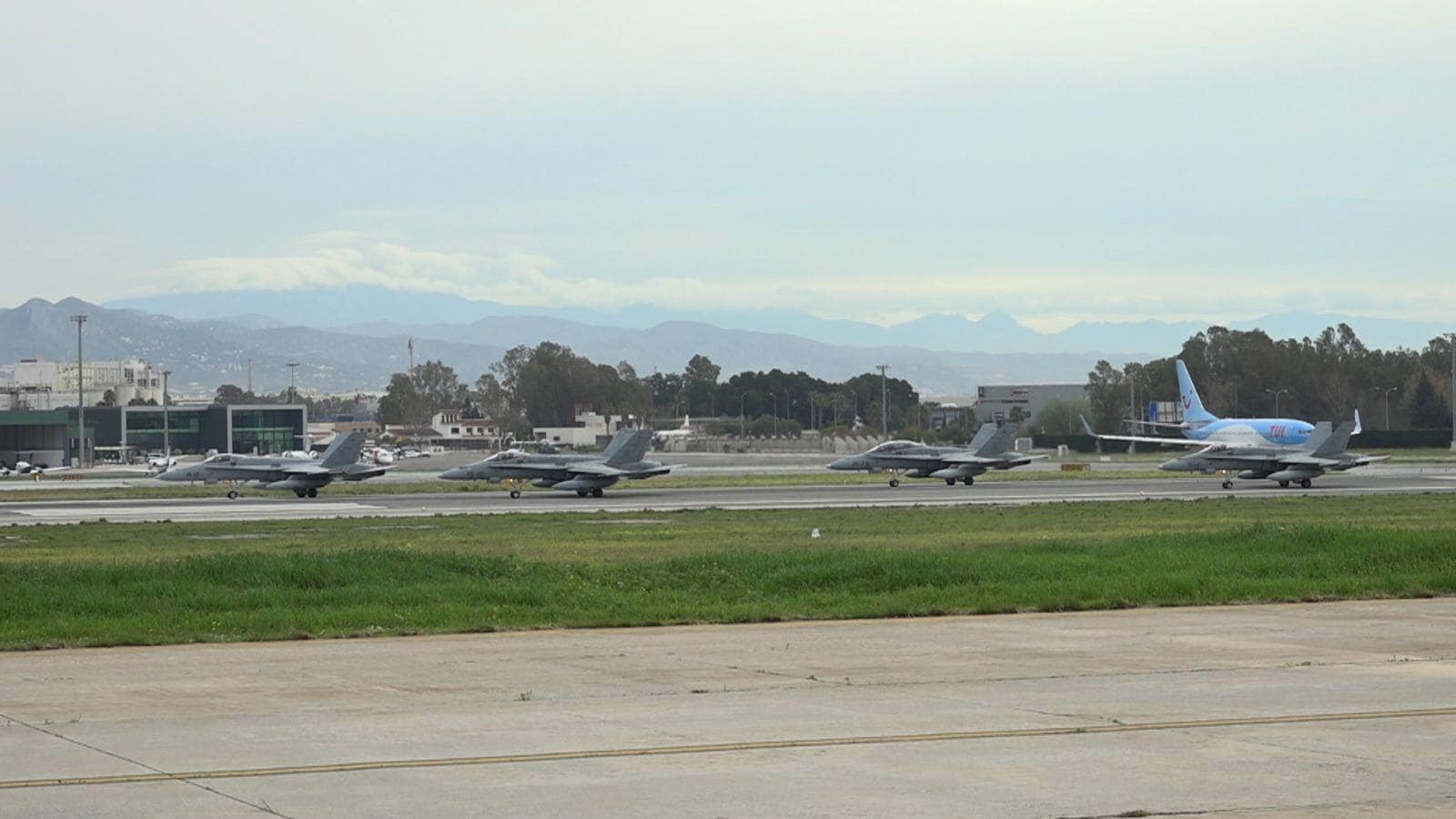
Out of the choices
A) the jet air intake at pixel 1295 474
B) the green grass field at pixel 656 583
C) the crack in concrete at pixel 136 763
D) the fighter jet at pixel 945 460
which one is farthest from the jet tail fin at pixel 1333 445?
the crack in concrete at pixel 136 763

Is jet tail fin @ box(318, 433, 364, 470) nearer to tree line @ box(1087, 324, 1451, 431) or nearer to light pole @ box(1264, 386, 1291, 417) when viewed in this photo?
tree line @ box(1087, 324, 1451, 431)

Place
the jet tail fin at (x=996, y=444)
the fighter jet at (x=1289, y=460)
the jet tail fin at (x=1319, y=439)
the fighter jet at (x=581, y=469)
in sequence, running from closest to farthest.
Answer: the fighter jet at (x=581, y=469), the fighter jet at (x=1289, y=460), the jet tail fin at (x=1319, y=439), the jet tail fin at (x=996, y=444)

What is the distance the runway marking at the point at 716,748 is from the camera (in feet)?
36.6

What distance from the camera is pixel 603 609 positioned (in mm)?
22047

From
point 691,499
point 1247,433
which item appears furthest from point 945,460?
point 1247,433

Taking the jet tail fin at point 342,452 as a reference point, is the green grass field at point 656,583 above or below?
below

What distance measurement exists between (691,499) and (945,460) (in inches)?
592

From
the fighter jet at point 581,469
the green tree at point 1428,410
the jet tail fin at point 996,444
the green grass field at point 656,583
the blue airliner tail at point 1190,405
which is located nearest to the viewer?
the green grass field at point 656,583

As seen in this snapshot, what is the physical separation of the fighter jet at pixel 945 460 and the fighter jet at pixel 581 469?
10.5 meters

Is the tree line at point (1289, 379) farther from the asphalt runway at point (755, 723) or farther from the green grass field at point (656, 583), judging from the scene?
the asphalt runway at point (755, 723)

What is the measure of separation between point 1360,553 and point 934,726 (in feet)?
54.5

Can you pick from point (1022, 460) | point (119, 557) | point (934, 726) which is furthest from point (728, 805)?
point (1022, 460)

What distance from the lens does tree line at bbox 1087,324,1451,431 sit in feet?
548

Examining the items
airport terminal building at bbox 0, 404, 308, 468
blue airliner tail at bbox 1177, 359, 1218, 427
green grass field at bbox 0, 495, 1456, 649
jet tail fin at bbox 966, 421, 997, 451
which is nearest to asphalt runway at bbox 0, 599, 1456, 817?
green grass field at bbox 0, 495, 1456, 649
